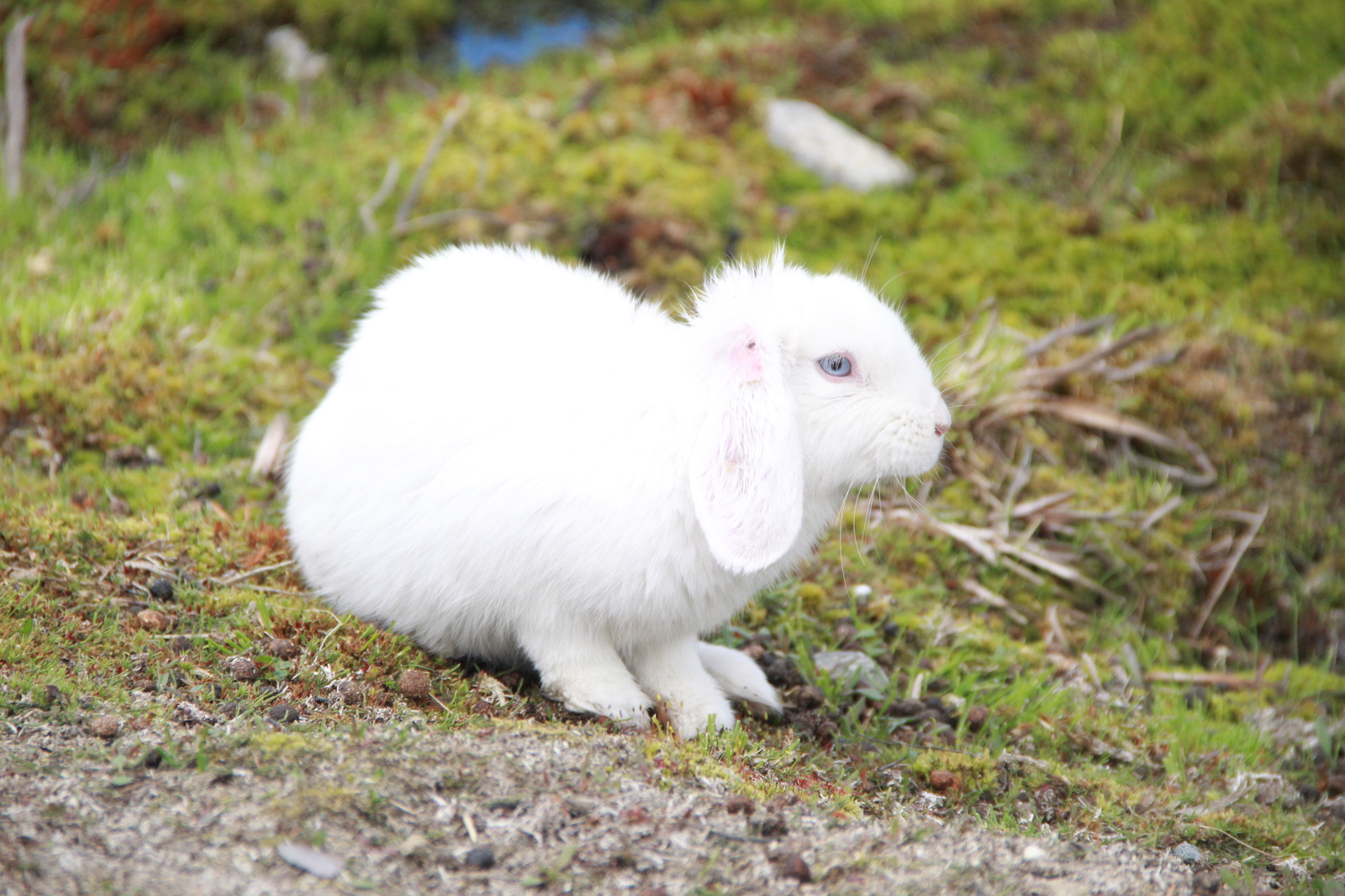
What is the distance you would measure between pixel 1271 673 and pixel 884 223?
3.54 metres

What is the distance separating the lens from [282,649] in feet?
11.8

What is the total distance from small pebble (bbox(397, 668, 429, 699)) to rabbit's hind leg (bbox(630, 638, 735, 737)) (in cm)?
76

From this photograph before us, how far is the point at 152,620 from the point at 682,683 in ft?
5.81

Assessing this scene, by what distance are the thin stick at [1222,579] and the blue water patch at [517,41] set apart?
6.75m

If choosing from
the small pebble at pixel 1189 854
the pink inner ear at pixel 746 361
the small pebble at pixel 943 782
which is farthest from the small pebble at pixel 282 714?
the small pebble at pixel 1189 854

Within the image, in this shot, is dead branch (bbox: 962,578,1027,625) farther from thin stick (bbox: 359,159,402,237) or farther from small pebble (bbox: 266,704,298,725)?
thin stick (bbox: 359,159,402,237)

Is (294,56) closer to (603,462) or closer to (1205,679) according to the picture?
(603,462)

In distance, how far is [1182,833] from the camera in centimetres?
368

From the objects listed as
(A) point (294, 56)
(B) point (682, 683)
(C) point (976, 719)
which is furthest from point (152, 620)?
(A) point (294, 56)

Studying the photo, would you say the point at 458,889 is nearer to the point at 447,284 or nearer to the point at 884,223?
the point at 447,284

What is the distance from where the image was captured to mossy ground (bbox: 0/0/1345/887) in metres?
3.78

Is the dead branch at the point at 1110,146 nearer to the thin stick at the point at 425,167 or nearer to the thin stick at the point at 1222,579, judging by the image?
the thin stick at the point at 1222,579

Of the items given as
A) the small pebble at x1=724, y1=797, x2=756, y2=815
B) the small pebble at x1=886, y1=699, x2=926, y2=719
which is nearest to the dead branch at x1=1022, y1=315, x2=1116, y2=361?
the small pebble at x1=886, y1=699, x2=926, y2=719

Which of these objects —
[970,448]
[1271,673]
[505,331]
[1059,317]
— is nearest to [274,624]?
[505,331]
